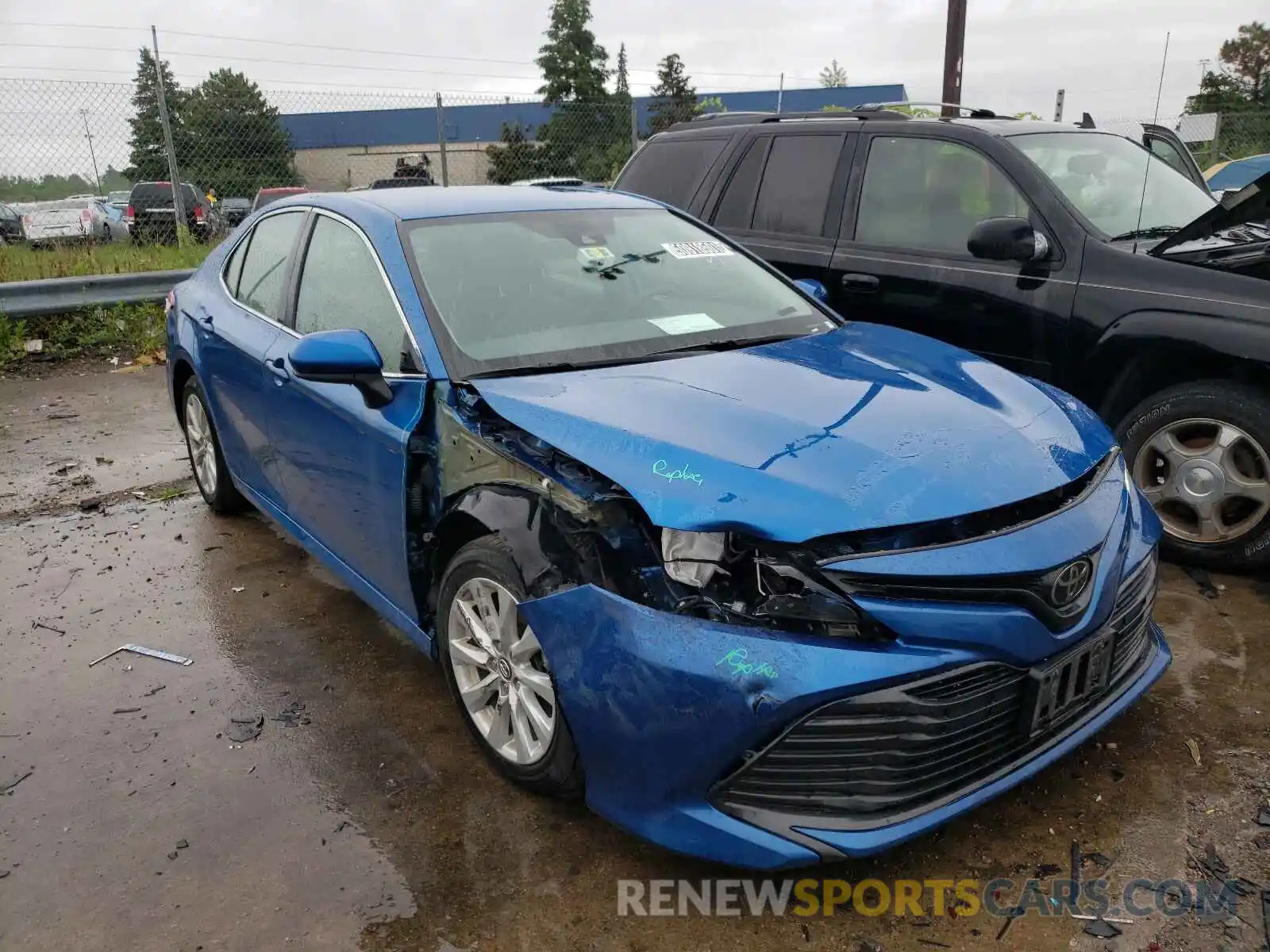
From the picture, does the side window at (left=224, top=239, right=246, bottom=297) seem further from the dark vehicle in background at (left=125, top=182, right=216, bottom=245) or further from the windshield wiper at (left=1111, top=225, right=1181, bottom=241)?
the dark vehicle in background at (left=125, top=182, right=216, bottom=245)

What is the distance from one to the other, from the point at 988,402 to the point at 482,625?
5.17 feet

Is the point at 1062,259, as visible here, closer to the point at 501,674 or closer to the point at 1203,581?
the point at 1203,581

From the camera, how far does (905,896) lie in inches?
92.4

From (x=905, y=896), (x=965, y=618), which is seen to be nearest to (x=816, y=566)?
(x=965, y=618)

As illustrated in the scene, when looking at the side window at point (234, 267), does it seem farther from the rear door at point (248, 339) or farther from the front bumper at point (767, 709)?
the front bumper at point (767, 709)

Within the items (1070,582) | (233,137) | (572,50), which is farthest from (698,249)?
(572,50)

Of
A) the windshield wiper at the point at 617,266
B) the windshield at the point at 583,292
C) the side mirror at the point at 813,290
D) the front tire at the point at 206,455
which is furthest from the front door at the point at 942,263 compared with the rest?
the front tire at the point at 206,455

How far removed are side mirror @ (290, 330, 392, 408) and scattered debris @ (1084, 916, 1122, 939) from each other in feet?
7.86

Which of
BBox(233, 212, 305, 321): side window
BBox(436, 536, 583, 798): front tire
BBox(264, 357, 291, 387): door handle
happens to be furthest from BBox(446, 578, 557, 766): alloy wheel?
BBox(233, 212, 305, 321): side window

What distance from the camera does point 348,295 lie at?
3.45 metres

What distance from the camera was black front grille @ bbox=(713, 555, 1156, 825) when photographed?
2098mm

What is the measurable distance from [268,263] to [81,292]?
214 inches

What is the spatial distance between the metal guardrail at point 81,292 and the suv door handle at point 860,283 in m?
5.83

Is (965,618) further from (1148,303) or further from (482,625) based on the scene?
(1148,303)
